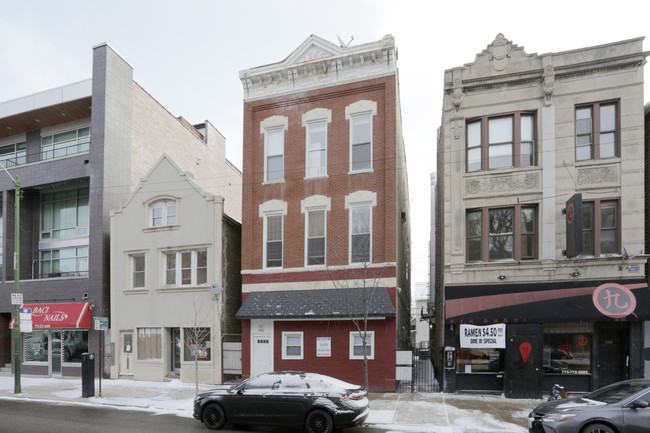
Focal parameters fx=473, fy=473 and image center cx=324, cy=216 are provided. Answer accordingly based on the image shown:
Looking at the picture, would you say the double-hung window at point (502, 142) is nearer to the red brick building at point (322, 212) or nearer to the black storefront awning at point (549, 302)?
the red brick building at point (322, 212)

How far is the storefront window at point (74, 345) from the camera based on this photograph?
73.2 feet

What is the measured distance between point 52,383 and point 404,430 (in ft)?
53.8

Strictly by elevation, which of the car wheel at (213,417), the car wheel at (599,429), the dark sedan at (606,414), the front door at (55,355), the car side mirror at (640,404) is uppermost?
the car side mirror at (640,404)

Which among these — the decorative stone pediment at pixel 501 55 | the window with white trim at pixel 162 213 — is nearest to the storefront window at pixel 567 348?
the decorative stone pediment at pixel 501 55

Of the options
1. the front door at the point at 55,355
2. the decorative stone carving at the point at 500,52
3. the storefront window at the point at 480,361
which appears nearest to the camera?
the storefront window at the point at 480,361

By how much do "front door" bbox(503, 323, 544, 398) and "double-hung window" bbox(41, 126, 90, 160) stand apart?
2217 centimetres

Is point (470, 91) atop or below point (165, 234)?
atop

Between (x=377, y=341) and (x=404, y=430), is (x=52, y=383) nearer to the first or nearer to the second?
(x=377, y=341)

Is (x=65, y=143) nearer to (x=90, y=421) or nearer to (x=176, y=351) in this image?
(x=176, y=351)

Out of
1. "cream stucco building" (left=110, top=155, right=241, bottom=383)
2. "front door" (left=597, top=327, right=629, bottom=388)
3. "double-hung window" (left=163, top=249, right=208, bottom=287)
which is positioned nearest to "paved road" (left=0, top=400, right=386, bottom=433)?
"cream stucco building" (left=110, top=155, right=241, bottom=383)

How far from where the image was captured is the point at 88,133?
2522 centimetres

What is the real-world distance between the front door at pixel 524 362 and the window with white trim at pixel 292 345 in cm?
732

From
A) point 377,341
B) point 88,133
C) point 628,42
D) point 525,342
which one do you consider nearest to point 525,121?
point 628,42

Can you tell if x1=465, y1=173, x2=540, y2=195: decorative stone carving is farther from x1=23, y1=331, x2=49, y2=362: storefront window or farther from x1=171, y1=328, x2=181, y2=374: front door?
x1=23, y1=331, x2=49, y2=362: storefront window
